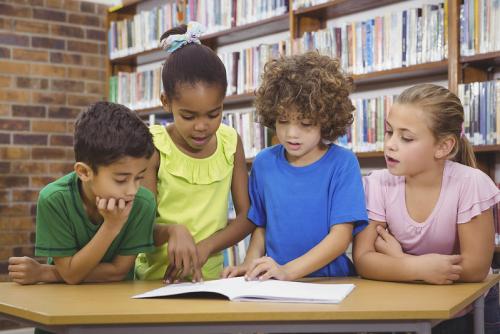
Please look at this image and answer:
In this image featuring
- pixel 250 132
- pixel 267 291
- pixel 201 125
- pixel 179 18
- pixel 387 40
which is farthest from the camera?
pixel 179 18

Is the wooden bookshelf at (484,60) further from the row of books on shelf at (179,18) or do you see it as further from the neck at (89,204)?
the neck at (89,204)

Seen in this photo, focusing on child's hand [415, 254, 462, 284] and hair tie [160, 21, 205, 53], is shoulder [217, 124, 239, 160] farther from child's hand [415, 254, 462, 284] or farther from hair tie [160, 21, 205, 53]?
child's hand [415, 254, 462, 284]

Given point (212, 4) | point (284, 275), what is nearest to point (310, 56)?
point (284, 275)

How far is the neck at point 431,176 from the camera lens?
60.9 inches

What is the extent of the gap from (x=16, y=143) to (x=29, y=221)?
533mm

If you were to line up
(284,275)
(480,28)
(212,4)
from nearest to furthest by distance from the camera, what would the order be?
(284,275) < (480,28) < (212,4)

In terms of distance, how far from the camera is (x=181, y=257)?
57.0 inches

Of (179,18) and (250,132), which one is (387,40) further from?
(179,18)

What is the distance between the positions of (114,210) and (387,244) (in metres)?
0.67

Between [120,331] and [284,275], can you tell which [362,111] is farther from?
[120,331]

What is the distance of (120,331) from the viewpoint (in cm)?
108

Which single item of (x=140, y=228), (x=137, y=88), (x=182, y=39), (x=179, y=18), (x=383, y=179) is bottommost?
(x=140, y=228)

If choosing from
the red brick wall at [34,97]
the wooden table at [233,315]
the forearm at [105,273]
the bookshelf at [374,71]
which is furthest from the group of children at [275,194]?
the red brick wall at [34,97]

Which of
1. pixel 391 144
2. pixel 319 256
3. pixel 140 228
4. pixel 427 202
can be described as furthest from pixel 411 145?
pixel 140 228
